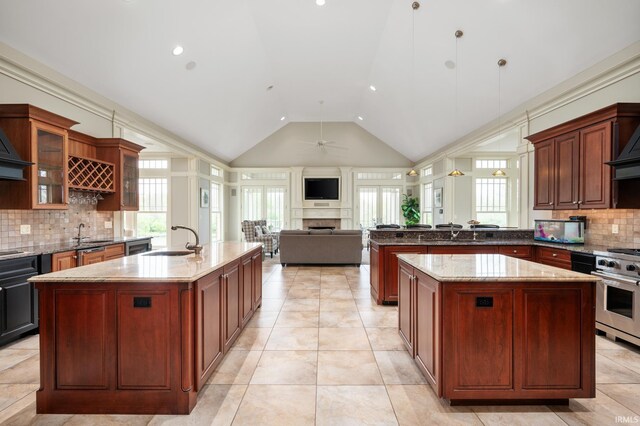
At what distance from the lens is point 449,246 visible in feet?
13.6

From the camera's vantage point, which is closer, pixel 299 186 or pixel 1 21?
pixel 1 21

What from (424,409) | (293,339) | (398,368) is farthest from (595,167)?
(293,339)

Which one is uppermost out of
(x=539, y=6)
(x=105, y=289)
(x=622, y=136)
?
(x=539, y=6)

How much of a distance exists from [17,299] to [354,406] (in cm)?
319

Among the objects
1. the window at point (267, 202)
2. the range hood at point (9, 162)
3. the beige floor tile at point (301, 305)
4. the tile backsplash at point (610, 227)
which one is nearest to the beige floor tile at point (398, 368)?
the beige floor tile at point (301, 305)

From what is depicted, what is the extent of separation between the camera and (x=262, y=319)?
12.3ft

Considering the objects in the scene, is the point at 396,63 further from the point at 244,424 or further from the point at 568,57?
the point at 244,424

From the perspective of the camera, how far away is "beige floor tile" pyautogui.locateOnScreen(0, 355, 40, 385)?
235 cm

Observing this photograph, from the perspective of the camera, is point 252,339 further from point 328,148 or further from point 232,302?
point 328,148

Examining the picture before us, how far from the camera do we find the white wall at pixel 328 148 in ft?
35.4

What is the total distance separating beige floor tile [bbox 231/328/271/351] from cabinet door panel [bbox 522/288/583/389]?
2180mm

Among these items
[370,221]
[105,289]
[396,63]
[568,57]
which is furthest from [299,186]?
[105,289]

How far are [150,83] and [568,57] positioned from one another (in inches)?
232

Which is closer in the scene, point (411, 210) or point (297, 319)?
point (297, 319)
